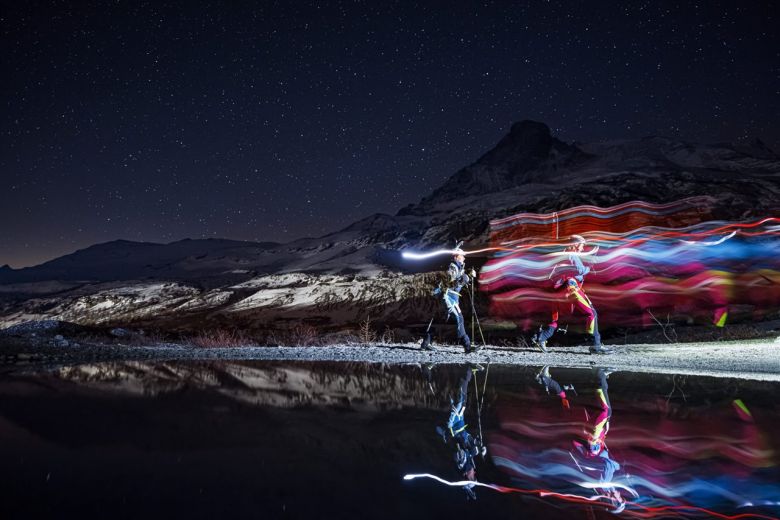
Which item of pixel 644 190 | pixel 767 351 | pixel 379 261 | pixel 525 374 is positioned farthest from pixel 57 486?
pixel 644 190

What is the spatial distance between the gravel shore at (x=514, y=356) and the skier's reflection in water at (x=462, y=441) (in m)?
6.00

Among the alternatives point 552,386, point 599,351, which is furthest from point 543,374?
point 599,351

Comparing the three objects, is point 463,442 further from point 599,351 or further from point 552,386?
point 599,351

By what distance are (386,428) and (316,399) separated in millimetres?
2117

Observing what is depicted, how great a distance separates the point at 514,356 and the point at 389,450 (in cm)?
941

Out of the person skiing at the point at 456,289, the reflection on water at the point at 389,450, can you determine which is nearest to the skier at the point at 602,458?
the reflection on water at the point at 389,450

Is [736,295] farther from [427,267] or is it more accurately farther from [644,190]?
[644,190]

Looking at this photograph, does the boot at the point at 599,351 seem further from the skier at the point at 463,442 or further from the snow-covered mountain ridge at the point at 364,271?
the snow-covered mountain ridge at the point at 364,271

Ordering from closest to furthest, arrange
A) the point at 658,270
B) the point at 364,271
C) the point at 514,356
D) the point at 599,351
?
the point at 514,356 < the point at 599,351 < the point at 658,270 < the point at 364,271

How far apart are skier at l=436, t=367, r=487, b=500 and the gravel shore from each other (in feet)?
20.0

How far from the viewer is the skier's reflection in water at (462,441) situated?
4.03 m

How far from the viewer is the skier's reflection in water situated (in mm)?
4030

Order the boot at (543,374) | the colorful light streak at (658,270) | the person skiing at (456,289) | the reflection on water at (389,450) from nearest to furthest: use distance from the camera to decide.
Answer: the reflection on water at (389,450) → the boot at (543,374) → the person skiing at (456,289) → the colorful light streak at (658,270)

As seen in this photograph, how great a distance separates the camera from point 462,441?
4.99 meters
